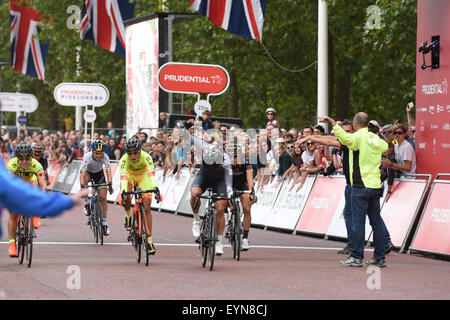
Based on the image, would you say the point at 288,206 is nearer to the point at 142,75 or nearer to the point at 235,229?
the point at 235,229

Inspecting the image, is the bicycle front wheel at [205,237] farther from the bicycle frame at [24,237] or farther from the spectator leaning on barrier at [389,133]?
the spectator leaning on barrier at [389,133]

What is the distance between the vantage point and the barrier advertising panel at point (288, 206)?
62.2ft

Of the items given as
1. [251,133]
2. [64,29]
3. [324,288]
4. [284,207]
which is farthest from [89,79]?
[324,288]

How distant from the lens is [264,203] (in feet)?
67.7

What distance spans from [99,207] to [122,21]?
1836 cm

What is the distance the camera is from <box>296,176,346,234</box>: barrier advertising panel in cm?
1775

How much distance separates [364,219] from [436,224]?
7.08 ft

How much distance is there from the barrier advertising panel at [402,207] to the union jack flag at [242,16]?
34.3 feet

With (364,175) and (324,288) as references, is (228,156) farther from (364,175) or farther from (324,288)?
(324,288)

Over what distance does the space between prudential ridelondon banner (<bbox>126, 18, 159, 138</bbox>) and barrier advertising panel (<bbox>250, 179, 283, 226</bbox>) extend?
9.45 metres

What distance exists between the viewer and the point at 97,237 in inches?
657

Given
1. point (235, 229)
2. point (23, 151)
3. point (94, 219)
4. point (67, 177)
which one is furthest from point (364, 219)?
point (67, 177)

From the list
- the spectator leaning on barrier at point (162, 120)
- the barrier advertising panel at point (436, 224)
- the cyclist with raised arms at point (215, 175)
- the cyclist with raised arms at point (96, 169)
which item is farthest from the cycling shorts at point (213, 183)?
the spectator leaning on barrier at point (162, 120)

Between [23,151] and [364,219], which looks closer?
[364,219]
